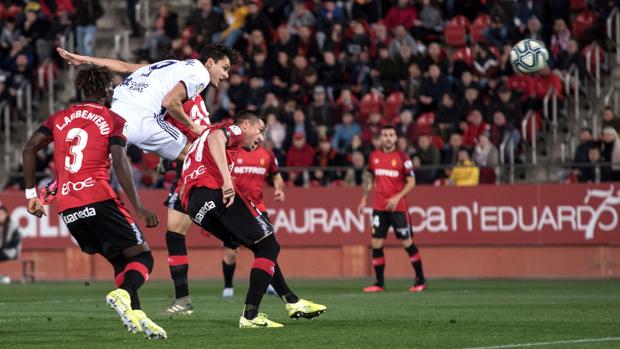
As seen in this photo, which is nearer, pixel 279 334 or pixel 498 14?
pixel 279 334

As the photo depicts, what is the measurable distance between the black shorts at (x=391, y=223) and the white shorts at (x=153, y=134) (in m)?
7.30

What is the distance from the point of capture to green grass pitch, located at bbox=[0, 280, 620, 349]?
1092 centimetres

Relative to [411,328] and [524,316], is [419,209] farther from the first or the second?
[411,328]

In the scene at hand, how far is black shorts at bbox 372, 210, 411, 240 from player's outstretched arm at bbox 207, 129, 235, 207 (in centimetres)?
912

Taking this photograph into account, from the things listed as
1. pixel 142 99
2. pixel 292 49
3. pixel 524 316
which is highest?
pixel 292 49

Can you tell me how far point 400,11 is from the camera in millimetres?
28750

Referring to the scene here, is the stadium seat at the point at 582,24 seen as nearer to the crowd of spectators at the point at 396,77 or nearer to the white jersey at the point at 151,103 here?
the crowd of spectators at the point at 396,77

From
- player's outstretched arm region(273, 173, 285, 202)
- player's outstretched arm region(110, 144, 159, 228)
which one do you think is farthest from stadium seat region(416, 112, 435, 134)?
player's outstretched arm region(110, 144, 159, 228)

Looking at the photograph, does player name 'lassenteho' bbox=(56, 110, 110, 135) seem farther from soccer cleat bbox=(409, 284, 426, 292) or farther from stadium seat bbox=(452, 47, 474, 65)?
stadium seat bbox=(452, 47, 474, 65)

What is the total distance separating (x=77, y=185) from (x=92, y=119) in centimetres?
55

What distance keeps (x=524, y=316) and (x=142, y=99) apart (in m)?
4.52

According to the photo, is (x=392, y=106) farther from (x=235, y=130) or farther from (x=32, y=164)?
(x=32, y=164)

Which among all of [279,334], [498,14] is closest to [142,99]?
[279,334]

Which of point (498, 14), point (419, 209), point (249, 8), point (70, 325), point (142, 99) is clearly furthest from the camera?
point (249, 8)
